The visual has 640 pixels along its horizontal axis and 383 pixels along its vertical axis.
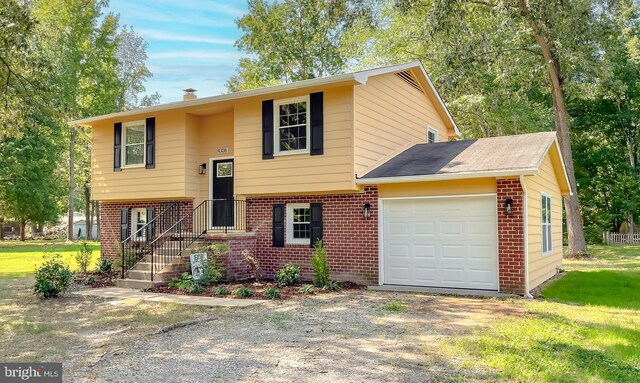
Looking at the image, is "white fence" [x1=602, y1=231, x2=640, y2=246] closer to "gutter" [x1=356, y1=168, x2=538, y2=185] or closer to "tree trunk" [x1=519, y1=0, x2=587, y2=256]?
"tree trunk" [x1=519, y1=0, x2=587, y2=256]

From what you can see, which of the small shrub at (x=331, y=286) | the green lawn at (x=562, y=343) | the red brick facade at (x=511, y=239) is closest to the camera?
the green lawn at (x=562, y=343)

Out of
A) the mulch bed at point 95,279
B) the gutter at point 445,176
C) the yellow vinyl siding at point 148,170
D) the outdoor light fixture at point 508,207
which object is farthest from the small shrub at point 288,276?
the outdoor light fixture at point 508,207

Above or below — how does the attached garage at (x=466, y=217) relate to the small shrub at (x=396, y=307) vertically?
above

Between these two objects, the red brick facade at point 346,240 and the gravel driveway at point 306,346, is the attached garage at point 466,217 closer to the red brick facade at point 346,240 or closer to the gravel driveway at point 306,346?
the red brick facade at point 346,240

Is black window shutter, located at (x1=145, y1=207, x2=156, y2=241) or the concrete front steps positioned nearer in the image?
the concrete front steps

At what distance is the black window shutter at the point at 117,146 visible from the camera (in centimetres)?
1491

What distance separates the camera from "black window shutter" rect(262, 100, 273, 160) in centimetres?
1237

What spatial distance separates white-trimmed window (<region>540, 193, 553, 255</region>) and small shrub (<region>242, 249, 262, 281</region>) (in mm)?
7125

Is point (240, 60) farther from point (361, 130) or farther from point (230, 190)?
point (361, 130)

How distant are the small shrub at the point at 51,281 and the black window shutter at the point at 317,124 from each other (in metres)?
6.09

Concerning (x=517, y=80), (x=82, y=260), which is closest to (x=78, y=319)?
(x=82, y=260)

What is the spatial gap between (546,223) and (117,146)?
12515 mm

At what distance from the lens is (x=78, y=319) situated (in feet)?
26.2

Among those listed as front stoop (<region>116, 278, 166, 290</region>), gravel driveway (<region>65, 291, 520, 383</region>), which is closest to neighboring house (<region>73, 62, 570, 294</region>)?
front stoop (<region>116, 278, 166, 290</region>)
